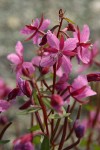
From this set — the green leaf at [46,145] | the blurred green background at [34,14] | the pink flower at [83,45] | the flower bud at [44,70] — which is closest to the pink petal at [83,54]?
the pink flower at [83,45]

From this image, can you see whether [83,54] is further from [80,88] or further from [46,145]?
[46,145]

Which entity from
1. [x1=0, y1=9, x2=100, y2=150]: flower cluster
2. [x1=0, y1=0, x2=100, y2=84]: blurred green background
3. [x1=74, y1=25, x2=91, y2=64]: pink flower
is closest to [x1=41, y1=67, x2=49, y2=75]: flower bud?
[x1=0, y1=9, x2=100, y2=150]: flower cluster

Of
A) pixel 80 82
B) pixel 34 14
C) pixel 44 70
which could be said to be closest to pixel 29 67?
pixel 44 70

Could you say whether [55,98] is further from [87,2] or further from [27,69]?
[87,2]

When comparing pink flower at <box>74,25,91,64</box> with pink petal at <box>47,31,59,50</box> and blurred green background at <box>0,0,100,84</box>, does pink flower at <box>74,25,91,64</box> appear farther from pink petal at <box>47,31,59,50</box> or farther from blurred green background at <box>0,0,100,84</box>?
blurred green background at <box>0,0,100,84</box>

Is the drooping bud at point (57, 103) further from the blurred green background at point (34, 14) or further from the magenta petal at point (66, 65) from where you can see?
the blurred green background at point (34, 14)

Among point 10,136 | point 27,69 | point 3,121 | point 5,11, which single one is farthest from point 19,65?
point 5,11
